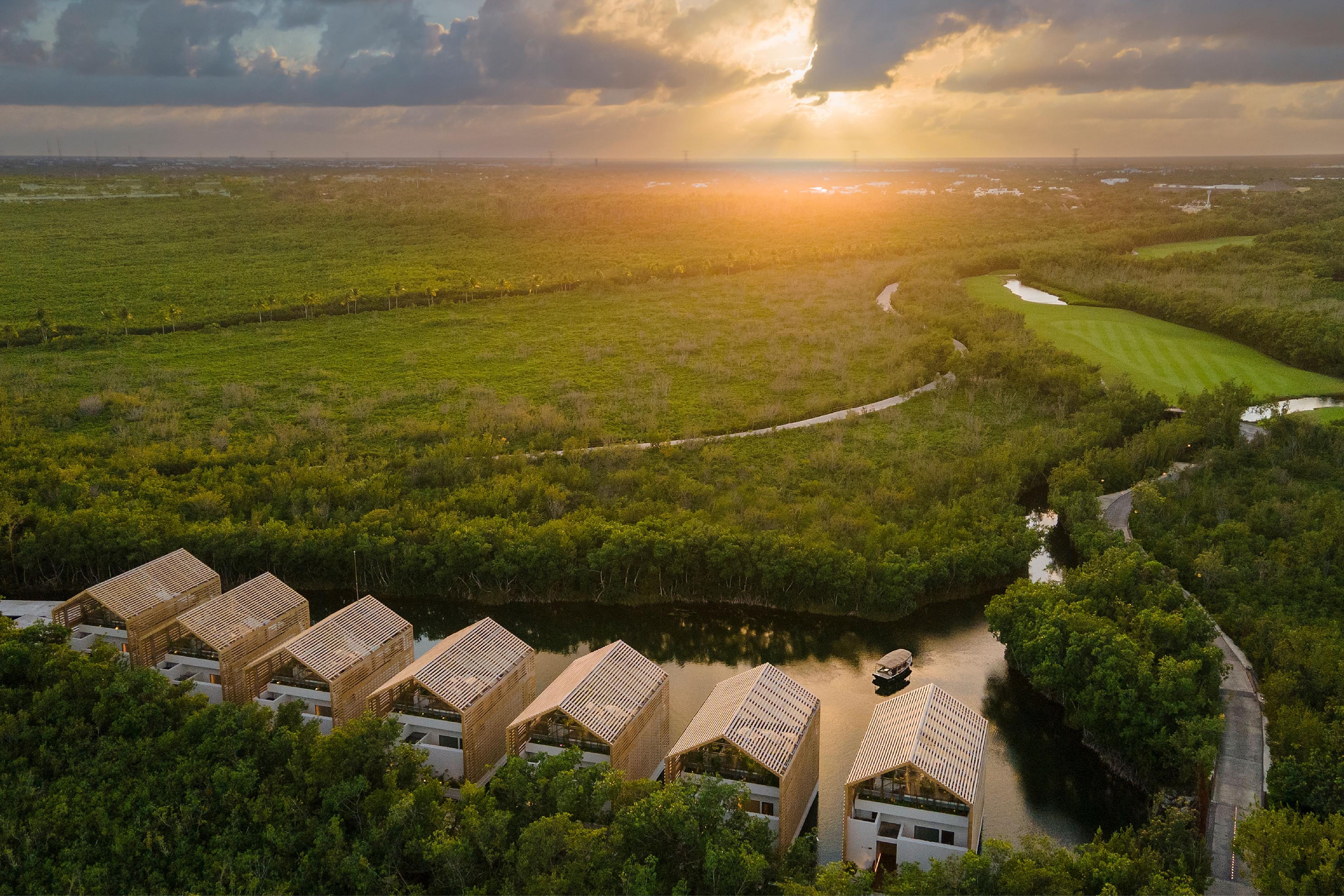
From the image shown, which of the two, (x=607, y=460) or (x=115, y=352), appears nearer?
(x=607, y=460)

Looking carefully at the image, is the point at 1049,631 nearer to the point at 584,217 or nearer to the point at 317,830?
the point at 317,830

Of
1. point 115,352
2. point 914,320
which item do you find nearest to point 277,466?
point 115,352

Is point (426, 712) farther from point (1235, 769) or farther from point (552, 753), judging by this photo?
point (1235, 769)

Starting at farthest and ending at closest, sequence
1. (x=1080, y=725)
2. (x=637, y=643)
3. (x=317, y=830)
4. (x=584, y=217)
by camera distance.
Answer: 1. (x=584, y=217)
2. (x=637, y=643)
3. (x=1080, y=725)
4. (x=317, y=830)

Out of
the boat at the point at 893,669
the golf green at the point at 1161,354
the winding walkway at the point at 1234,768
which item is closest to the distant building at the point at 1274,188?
the golf green at the point at 1161,354

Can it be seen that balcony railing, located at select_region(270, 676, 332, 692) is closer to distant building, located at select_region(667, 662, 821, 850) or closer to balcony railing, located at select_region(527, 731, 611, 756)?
balcony railing, located at select_region(527, 731, 611, 756)

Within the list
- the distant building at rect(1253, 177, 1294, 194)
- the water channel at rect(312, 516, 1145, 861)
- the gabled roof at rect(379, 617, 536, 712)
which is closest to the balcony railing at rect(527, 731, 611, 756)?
the gabled roof at rect(379, 617, 536, 712)
